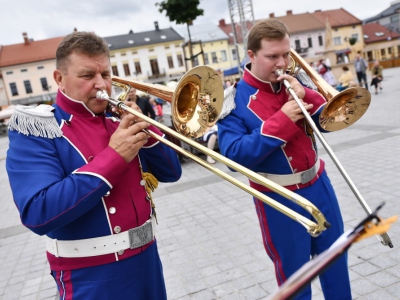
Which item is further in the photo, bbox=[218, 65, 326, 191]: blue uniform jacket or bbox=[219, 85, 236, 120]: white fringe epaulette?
bbox=[219, 85, 236, 120]: white fringe epaulette

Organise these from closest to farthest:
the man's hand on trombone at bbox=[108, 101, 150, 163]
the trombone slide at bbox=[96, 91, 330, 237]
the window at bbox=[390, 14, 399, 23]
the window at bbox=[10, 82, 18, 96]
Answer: the trombone slide at bbox=[96, 91, 330, 237] → the man's hand on trombone at bbox=[108, 101, 150, 163] → the window at bbox=[10, 82, 18, 96] → the window at bbox=[390, 14, 399, 23]

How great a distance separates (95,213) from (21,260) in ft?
11.5

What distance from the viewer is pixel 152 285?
1718 mm

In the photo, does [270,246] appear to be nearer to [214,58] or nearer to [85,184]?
[85,184]

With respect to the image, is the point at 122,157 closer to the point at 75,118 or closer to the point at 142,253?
the point at 75,118

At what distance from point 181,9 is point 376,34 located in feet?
149

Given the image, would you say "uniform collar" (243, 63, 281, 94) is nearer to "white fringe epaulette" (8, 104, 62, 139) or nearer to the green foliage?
"white fringe epaulette" (8, 104, 62, 139)

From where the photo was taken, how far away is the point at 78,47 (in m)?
1.55

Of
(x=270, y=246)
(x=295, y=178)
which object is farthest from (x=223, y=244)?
(x=295, y=178)

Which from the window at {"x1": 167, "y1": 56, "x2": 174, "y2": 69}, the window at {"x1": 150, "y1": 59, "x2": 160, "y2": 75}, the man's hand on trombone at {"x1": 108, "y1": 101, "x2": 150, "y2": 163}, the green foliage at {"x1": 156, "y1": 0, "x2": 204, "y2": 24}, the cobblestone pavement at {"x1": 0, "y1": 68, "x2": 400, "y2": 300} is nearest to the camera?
the man's hand on trombone at {"x1": 108, "y1": 101, "x2": 150, "y2": 163}

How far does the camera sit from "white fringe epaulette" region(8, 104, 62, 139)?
1508 millimetres

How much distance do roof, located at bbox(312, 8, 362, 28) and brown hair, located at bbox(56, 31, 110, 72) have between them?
5397cm

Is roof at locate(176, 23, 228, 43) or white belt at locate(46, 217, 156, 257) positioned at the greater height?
roof at locate(176, 23, 228, 43)

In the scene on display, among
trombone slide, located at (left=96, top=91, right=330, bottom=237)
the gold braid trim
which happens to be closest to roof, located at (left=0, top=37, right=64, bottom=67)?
the gold braid trim
